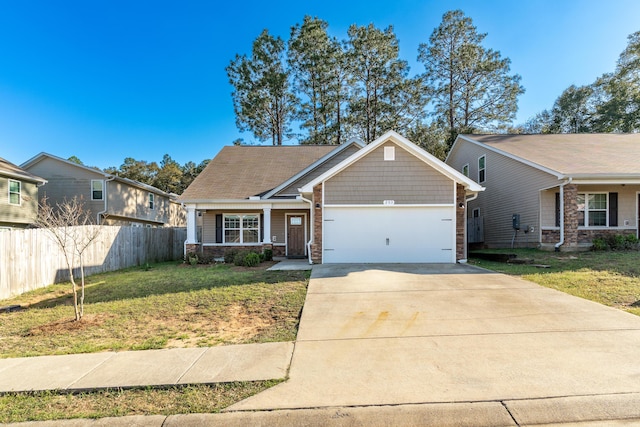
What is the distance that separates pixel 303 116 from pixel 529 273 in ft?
77.2

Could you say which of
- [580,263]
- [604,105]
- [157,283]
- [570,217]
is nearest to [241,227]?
[157,283]

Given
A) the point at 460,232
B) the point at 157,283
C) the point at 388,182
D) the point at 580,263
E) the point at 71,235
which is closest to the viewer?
the point at 71,235

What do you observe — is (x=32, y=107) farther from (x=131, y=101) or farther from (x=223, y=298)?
(x=223, y=298)

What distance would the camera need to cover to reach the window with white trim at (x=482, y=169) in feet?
60.6

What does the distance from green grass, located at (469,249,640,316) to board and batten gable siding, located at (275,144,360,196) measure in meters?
8.43

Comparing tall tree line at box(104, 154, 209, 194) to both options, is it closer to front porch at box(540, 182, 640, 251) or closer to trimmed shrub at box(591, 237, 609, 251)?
front porch at box(540, 182, 640, 251)

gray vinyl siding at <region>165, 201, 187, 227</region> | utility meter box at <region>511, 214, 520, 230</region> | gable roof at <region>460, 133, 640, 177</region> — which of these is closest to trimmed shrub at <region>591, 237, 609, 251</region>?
gable roof at <region>460, 133, 640, 177</region>

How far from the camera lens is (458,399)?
10.4 feet

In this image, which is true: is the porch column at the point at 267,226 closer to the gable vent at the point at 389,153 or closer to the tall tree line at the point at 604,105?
the gable vent at the point at 389,153

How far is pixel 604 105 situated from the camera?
29.2 m

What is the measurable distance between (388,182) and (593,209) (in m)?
9.36

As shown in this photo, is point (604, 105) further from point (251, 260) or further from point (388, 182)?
point (251, 260)

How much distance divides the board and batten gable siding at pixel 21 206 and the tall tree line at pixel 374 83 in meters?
16.0

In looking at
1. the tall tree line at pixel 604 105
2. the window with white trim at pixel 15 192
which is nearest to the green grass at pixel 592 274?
the window with white trim at pixel 15 192
